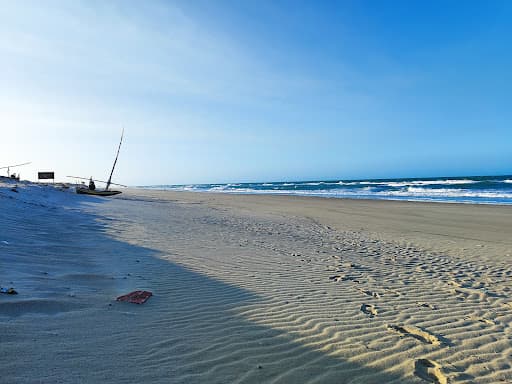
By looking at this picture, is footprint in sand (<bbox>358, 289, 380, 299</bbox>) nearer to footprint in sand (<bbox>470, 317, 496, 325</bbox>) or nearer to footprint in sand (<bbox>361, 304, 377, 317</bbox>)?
footprint in sand (<bbox>361, 304, 377, 317</bbox>)

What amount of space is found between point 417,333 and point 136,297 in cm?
365

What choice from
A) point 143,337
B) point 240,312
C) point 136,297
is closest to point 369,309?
point 240,312

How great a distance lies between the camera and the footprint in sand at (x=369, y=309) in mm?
4266

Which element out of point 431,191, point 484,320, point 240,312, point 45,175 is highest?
point 45,175

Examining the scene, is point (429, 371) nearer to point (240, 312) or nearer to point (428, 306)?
point (428, 306)

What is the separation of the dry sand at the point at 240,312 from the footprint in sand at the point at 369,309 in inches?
1.5

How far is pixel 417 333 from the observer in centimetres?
370

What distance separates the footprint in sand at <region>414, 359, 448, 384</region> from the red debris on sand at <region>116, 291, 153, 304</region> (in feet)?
10.8

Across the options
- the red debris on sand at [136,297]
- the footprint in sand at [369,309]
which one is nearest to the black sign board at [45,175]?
the red debris on sand at [136,297]

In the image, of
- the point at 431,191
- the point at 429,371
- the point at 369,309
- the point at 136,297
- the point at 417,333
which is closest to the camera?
the point at 429,371

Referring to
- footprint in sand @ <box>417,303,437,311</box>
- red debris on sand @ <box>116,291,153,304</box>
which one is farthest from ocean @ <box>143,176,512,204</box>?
red debris on sand @ <box>116,291,153,304</box>

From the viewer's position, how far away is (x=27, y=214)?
8992 mm

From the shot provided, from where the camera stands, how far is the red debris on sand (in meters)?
3.92

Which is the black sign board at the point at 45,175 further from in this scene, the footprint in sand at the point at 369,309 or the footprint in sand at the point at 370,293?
the footprint in sand at the point at 369,309
